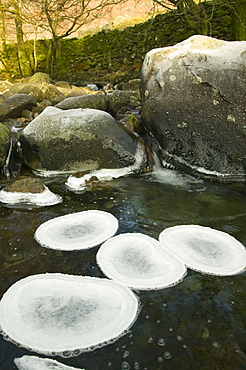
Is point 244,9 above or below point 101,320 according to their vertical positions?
above

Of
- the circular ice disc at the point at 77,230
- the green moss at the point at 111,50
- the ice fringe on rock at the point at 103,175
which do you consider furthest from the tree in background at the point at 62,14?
the circular ice disc at the point at 77,230

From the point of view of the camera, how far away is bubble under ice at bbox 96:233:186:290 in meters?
1.97

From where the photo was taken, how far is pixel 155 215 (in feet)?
9.59

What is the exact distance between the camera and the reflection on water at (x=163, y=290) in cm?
144

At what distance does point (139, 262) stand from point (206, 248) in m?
0.57

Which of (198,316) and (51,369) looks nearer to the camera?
(51,369)

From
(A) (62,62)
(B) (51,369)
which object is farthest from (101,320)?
(A) (62,62)

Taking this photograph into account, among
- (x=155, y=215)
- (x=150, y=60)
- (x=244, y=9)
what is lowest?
(x=155, y=215)

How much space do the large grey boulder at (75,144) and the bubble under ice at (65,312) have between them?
2214mm

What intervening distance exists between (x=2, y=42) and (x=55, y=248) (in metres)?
17.7

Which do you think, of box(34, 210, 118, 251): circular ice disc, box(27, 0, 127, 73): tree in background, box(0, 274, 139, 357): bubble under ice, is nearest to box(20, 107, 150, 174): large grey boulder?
box(34, 210, 118, 251): circular ice disc

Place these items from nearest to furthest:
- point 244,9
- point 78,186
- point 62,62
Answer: point 78,186, point 244,9, point 62,62

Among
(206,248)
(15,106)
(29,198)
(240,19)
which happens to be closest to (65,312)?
(206,248)

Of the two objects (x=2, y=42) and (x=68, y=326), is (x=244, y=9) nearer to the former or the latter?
(x=68, y=326)
